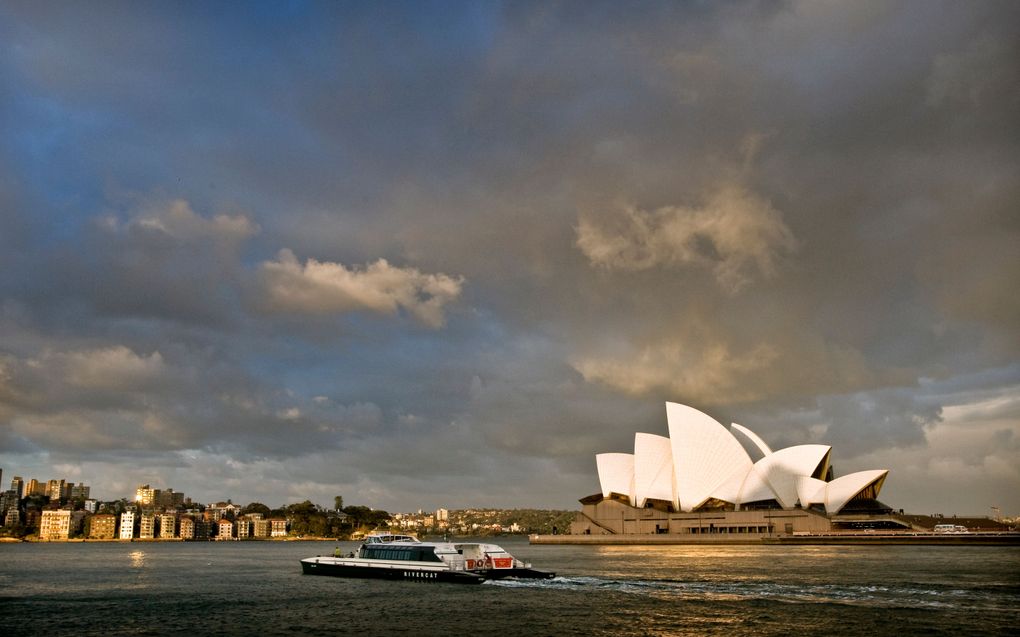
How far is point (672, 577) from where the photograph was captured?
48.2m

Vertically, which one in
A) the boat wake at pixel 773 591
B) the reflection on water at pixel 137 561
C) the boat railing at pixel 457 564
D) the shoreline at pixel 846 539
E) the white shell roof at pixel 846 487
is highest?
the white shell roof at pixel 846 487

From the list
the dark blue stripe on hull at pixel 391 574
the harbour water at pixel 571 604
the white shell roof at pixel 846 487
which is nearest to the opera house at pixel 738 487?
the white shell roof at pixel 846 487

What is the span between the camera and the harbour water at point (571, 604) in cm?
2994

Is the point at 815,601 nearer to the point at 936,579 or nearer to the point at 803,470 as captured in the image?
the point at 936,579

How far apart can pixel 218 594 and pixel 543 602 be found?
20.4 m

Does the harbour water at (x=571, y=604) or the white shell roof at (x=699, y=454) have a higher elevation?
the white shell roof at (x=699, y=454)

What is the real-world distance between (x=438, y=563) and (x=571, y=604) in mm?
14527

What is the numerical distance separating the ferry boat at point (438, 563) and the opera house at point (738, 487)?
58155 millimetres

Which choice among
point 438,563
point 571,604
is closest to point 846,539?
point 438,563

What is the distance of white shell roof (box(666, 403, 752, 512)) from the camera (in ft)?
340

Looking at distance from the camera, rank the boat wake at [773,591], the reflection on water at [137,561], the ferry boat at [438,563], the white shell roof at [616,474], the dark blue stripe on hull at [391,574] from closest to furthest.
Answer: the boat wake at [773,591], the dark blue stripe on hull at [391,574], the ferry boat at [438,563], the reflection on water at [137,561], the white shell roof at [616,474]

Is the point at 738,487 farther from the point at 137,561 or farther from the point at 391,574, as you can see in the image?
the point at 137,561

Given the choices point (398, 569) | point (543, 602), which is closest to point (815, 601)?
point (543, 602)

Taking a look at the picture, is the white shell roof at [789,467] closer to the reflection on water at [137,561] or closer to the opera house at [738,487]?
the opera house at [738,487]
